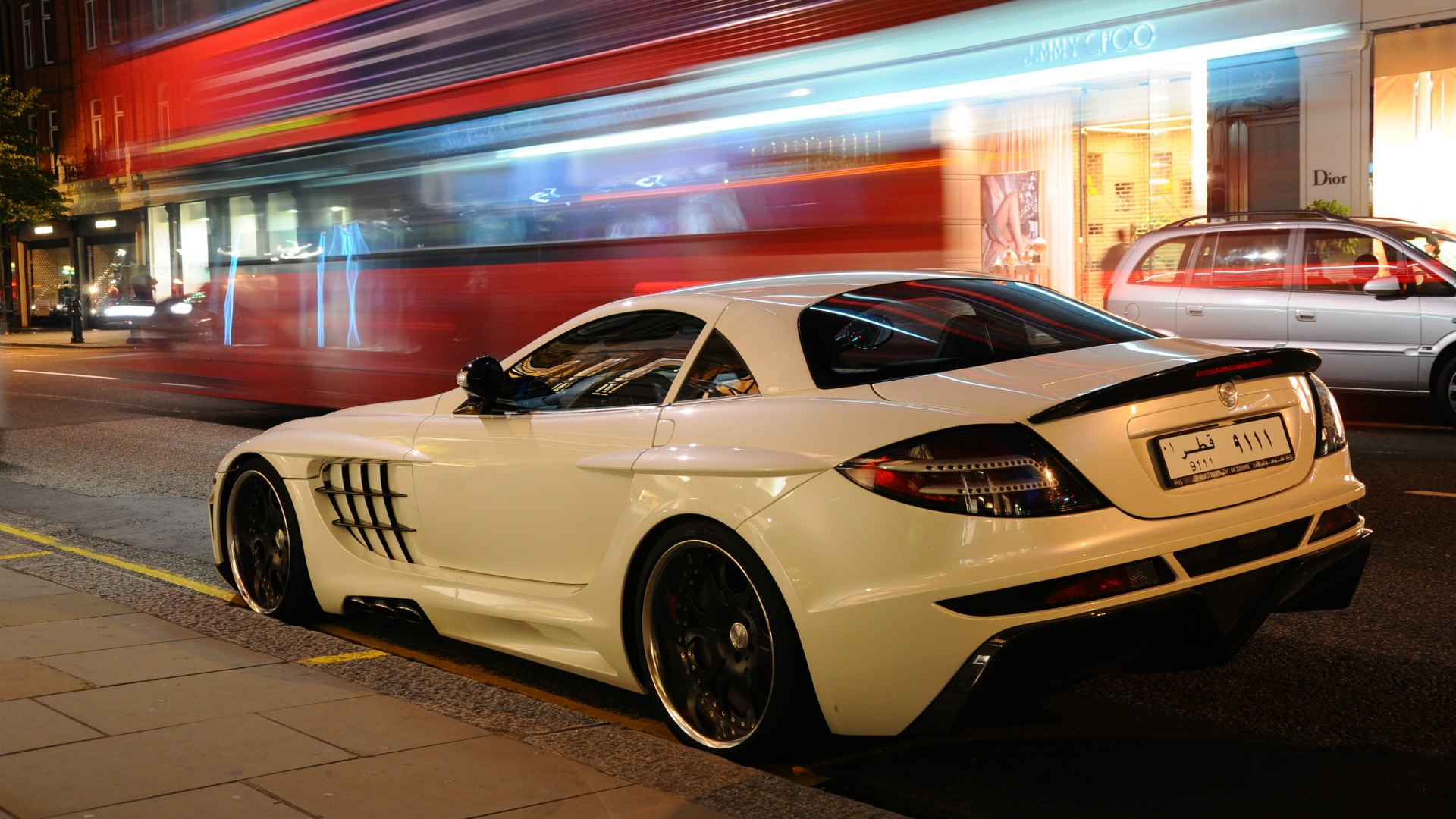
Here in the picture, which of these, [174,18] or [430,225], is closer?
[430,225]

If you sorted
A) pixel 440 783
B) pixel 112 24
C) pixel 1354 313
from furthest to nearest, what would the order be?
pixel 112 24 → pixel 1354 313 → pixel 440 783

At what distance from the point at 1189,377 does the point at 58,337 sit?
1825 inches

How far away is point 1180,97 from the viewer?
10.3 meters

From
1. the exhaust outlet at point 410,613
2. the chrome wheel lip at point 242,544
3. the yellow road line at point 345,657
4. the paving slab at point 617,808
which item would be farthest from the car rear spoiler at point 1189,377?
the chrome wheel lip at point 242,544

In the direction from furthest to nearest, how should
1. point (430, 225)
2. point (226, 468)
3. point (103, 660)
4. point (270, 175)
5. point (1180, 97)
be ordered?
1. point (270, 175)
2. point (430, 225)
3. point (1180, 97)
4. point (226, 468)
5. point (103, 660)

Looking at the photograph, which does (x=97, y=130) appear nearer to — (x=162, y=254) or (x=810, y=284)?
(x=162, y=254)

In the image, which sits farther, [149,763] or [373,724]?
[373,724]

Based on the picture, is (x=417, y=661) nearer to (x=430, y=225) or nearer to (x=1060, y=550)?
(x=1060, y=550)

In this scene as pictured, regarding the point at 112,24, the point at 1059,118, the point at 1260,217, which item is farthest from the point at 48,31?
the point at 1059,118

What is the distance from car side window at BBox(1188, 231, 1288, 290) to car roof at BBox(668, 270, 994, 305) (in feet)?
27.6

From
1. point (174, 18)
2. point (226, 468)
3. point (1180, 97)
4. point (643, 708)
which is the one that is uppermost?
point (174, 18)

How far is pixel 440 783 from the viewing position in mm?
3709

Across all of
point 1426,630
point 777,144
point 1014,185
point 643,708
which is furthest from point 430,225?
point 1426,630

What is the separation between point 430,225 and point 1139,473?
8.63 meters
